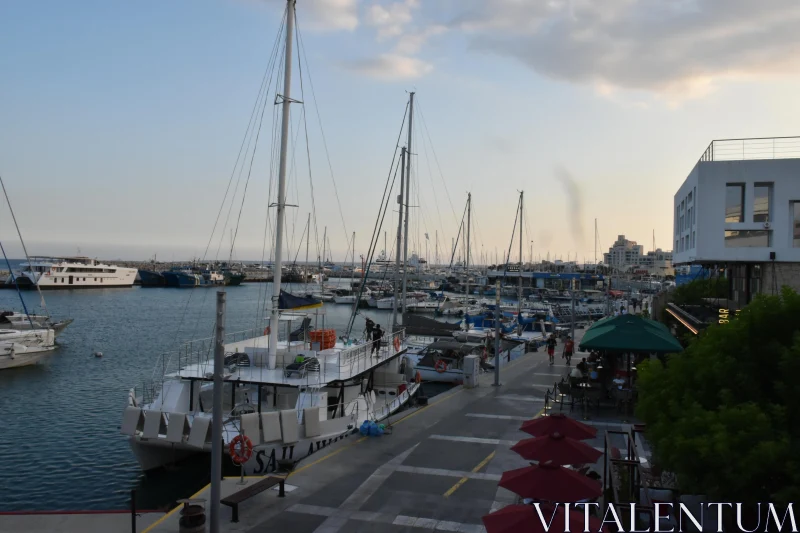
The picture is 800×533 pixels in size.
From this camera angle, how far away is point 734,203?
88.3ft

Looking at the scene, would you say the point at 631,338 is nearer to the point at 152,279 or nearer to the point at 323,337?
the point at 323,337

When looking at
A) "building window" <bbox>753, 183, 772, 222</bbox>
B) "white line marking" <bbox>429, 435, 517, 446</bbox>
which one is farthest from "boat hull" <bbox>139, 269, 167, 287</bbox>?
"white line marking" <bbox>429, 435, 517, 446</bbox>

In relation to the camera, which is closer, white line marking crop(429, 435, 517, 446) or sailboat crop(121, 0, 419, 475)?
sailboat crop(121, 0, 419, 475)

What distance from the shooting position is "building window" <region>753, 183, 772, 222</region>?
86.1 feet

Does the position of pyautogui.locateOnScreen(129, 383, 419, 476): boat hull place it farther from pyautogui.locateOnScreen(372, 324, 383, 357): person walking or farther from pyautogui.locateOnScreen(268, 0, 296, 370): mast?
pyautogui.locateOnScreen(372, 324, 383, 357): person walking

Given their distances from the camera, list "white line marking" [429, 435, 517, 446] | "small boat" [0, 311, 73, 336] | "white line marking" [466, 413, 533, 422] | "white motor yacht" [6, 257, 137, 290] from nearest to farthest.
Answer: "white line marking" [429, 435, 517, 446]
"white line marking" [466, 413, 533, 422]
"small boat" [0, 311, 73, 336]
"white motor yacht" [6, 257, 137, 290]

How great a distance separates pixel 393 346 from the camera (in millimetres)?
26375

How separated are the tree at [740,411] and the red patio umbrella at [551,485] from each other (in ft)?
4.04

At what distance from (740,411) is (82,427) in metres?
25.7

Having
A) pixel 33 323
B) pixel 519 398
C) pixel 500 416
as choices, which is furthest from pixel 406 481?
pixel 33 323

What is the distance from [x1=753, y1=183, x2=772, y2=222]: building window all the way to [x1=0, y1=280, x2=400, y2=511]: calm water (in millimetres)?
23648

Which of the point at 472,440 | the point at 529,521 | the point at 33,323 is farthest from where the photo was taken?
the point at 33,323

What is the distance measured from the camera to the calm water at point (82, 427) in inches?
720

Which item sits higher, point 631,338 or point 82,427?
point 631,338
